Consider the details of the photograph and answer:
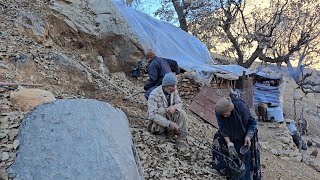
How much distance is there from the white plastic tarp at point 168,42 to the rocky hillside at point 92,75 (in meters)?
0.50

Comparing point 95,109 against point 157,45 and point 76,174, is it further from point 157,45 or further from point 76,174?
point 157,45

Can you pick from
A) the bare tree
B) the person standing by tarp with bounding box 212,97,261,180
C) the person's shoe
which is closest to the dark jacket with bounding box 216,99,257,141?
the person standing by tarp with bounding box 212,97,261,180

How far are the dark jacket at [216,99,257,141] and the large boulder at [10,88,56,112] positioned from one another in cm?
195

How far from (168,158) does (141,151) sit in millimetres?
335

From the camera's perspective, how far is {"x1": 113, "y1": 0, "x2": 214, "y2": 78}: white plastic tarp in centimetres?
947

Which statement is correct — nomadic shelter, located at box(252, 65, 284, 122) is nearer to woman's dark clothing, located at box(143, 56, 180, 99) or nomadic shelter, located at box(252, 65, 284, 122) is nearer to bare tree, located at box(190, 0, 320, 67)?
bare tree, located at box(190, 0, 320, 67)

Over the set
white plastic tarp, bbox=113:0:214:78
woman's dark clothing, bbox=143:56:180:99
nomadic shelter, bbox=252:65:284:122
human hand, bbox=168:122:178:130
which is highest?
white plastic tarp, bbox=113:0:214:78

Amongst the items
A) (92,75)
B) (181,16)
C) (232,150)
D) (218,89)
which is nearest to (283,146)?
(218,89)

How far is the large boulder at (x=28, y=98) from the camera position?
3.73 m

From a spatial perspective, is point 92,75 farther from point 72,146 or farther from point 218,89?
point 72,146

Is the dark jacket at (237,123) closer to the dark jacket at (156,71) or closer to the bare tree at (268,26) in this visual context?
the dark jacket at (156,71)

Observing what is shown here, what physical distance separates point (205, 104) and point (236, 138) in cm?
402

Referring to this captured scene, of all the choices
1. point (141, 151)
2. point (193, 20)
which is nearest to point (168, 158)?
point (141, 151)

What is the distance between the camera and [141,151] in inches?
158
